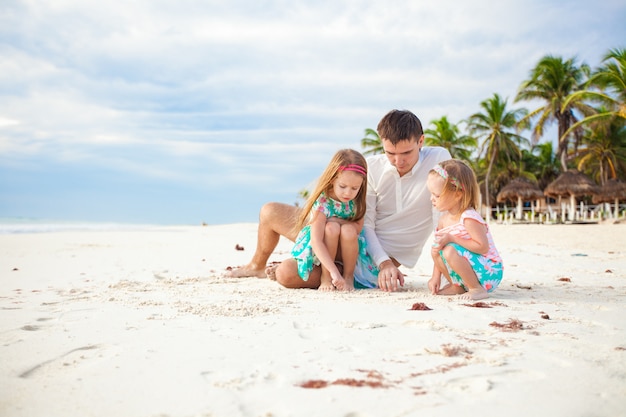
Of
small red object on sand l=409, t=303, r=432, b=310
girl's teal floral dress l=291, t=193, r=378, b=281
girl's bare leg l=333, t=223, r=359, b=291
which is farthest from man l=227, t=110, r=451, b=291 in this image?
small red object on sand l=409, t=303, r=432, b=310

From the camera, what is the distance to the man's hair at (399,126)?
3.67 meters

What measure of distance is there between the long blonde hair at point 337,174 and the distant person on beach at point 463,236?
0.58 m

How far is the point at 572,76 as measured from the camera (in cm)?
2986

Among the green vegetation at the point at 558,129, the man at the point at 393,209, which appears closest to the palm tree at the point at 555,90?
the green vegetation at the point at 558,129

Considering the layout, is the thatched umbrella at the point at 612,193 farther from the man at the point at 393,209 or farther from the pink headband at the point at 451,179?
the pink headband at the point at 451,179

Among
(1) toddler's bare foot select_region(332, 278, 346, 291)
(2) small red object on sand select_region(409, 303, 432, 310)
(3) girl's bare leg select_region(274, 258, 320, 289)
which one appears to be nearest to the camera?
(2) small red object on sand select_region(409, 303, 432, 310)

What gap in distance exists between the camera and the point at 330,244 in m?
3.72

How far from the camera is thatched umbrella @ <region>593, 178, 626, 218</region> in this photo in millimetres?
26472

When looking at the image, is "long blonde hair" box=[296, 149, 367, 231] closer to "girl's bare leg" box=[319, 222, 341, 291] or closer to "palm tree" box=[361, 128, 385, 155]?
"girl's bare leg" box=[319, 222, 341, 291]

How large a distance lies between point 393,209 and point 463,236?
0.93 metres

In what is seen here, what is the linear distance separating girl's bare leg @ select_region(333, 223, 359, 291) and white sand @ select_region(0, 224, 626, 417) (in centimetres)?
19

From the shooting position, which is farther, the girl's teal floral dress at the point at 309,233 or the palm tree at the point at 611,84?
the palm tree at the point at 611,84

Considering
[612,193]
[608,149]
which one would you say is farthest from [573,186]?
[608,149]

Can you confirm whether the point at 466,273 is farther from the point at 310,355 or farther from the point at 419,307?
the point at 310,355
